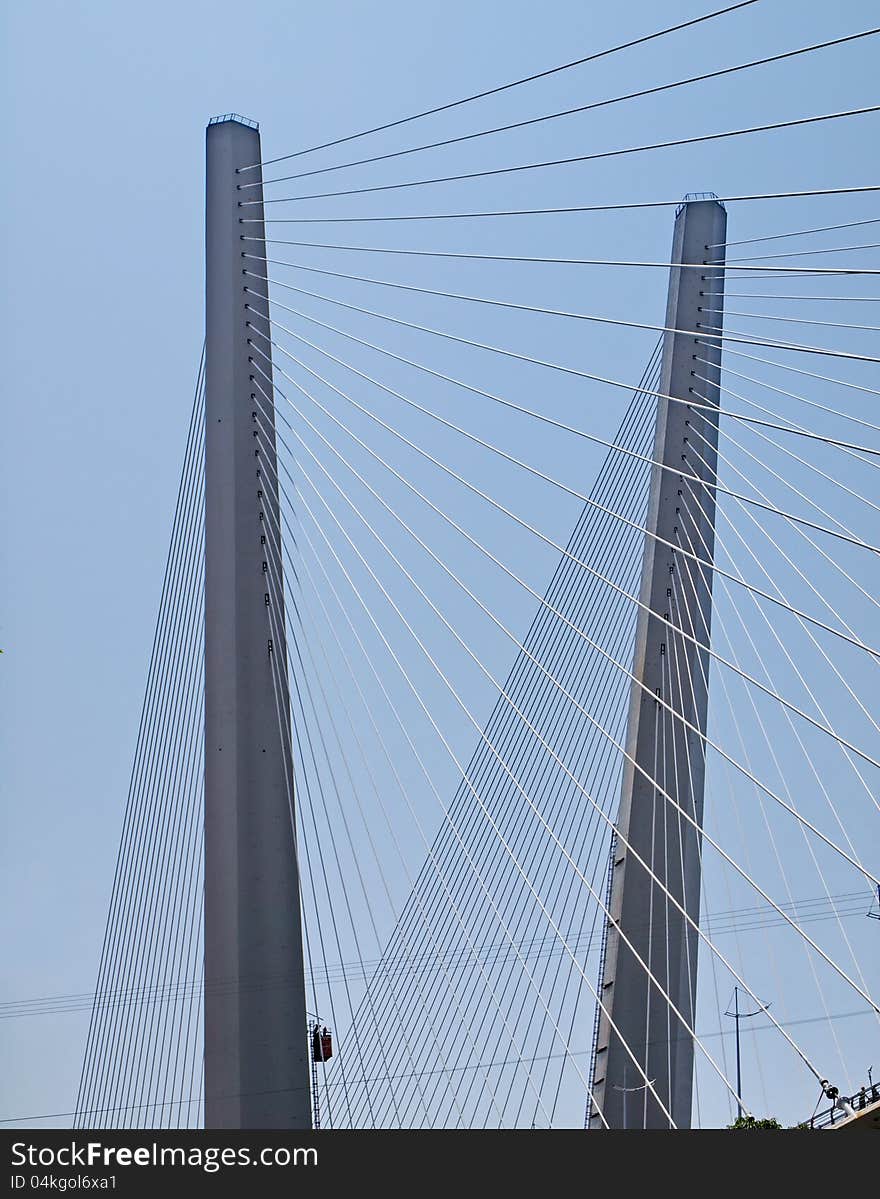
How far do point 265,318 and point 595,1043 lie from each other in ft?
27.0

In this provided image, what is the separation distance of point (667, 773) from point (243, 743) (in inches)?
205

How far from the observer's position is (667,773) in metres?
17.6

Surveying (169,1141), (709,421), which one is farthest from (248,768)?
(709,421)

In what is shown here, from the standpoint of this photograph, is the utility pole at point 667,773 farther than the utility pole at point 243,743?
Yes

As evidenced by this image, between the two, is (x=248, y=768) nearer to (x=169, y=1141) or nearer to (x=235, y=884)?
(x=235, y=884)

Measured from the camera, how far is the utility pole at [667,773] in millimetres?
17328

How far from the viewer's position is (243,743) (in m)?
14.4

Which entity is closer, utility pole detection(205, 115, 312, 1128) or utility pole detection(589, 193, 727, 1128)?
utility pole detection(205, 115, 312, 1128)

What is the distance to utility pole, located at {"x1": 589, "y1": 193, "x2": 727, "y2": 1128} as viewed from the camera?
56.9ft

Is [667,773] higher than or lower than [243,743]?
higher

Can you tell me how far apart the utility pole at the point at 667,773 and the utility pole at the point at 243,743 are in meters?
4.21

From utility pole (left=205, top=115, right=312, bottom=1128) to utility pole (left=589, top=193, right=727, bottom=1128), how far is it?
4206 mm

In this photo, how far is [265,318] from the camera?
51.6 feet

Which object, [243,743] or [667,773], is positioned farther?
[667,773]
